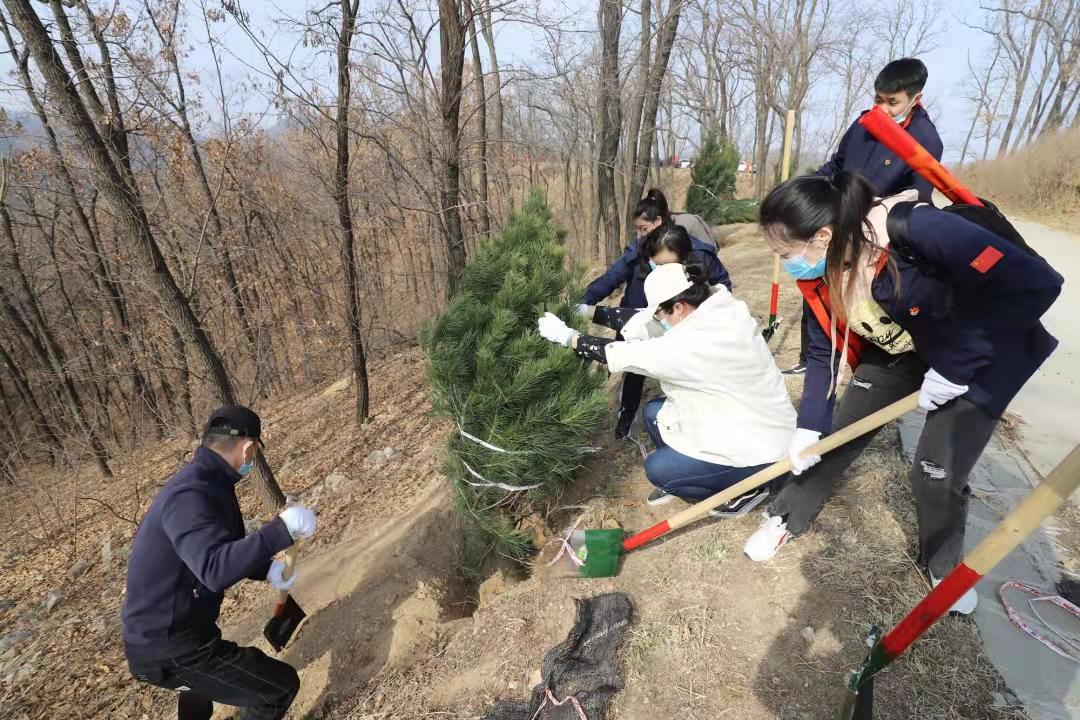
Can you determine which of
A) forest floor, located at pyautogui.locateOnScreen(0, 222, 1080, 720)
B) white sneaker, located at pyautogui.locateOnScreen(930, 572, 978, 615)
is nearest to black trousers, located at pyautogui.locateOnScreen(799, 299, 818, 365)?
forest floor, located at pyautogui.locateOnScreen(0, 222, 1080, 720)

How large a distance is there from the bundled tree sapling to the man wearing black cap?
970 mm

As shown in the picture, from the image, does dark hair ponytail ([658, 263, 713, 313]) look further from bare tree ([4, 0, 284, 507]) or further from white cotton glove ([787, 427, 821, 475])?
bare tree ([4, 0, 284, 507])

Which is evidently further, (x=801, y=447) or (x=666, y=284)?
(x=666, y=284)

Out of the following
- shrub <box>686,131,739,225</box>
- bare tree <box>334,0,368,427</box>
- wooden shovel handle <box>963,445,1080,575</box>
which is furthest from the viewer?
shrub <box>686,131,739,225</box>

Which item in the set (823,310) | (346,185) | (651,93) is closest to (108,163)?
(346,185)

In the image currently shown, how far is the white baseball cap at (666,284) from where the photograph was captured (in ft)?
8.11

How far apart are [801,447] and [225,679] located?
2.93m

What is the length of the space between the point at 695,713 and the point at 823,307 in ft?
5.95

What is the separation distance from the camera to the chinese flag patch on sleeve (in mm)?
1612

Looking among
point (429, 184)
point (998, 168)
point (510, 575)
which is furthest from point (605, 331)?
point (998, 168)

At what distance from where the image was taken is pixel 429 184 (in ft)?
17.1

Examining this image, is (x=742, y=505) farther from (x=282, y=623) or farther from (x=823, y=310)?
(x=282, y=623)

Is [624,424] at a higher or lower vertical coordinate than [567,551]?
higher

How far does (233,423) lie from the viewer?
2279 mm
